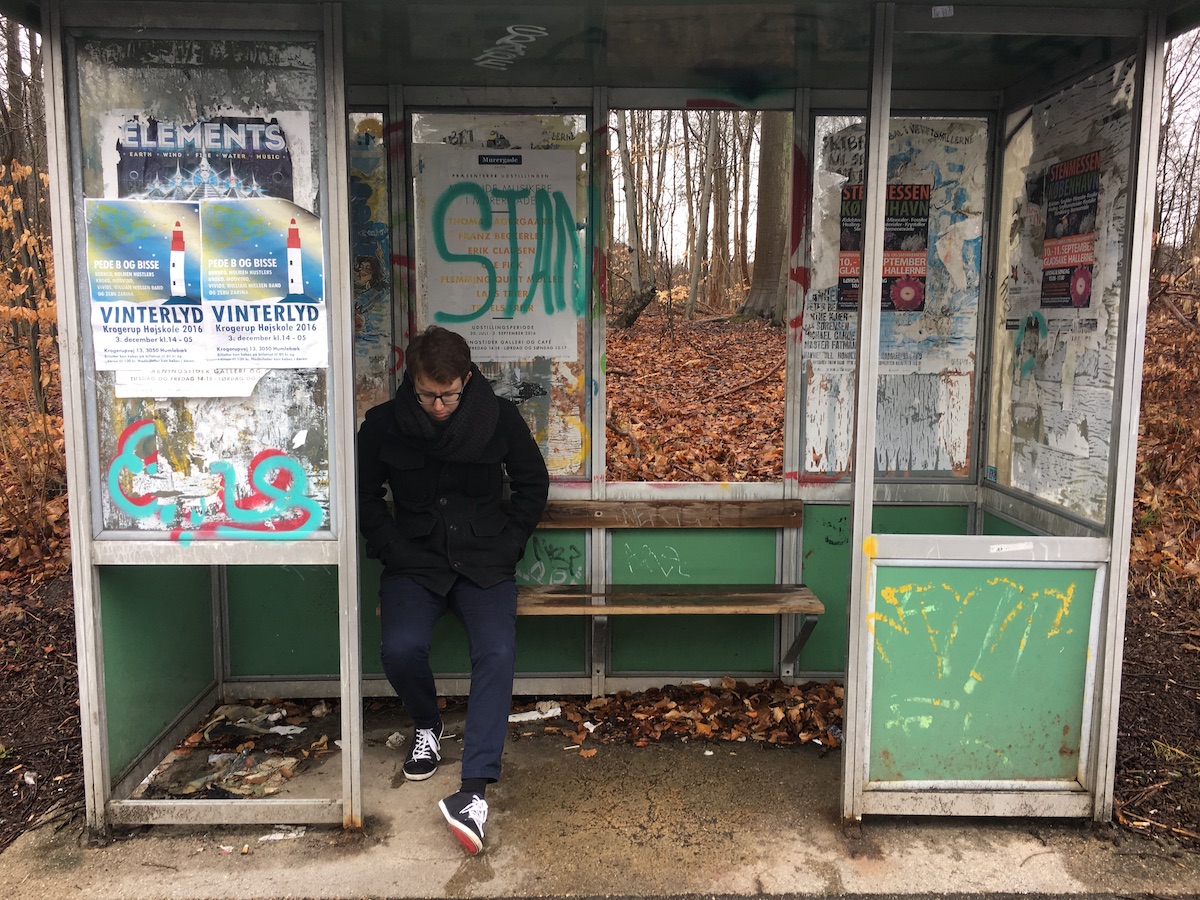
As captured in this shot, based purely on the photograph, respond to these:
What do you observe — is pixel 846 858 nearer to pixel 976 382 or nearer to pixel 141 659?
pixel 976 382

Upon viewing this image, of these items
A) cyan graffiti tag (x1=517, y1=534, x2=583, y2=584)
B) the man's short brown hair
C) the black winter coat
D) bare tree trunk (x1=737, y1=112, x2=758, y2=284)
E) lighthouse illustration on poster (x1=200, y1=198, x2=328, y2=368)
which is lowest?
cyan graffiti tag (x1=517, y1=534, x2=583, y2=584)

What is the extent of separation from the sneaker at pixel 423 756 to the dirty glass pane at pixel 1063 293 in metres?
2.58

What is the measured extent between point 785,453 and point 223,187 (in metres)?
2.58

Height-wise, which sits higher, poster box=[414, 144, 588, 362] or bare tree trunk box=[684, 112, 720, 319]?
bare tree trunk box=[684, 112, 720, 319]

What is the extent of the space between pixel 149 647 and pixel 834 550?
9.49ft

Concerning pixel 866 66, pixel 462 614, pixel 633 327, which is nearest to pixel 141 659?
pixel 462 614

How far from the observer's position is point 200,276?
302cm

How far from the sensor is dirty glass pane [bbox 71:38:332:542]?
9.75 feet

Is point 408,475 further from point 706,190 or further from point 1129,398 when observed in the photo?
point 706,190

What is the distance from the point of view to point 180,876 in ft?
9.93

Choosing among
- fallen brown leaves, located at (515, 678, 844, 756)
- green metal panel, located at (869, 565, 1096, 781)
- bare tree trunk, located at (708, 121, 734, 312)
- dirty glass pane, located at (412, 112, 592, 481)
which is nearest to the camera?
green metal panel, located at (869, 565, 1096, 781)

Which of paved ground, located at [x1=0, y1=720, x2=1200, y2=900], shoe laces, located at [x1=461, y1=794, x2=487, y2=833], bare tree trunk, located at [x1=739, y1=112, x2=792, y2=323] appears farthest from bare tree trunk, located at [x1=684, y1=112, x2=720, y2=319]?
shoe laces, located at [x1=461, y1=794, x2=487, y2=833]

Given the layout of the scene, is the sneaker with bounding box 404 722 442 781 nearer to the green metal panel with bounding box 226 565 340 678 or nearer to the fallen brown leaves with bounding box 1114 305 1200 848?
the green metal panel with bounding box 226 565 340 678

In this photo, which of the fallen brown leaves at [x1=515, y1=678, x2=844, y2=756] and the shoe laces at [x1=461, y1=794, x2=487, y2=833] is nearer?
the shoe laces at [x1=461, y1=794, x2=487, y2=833]
